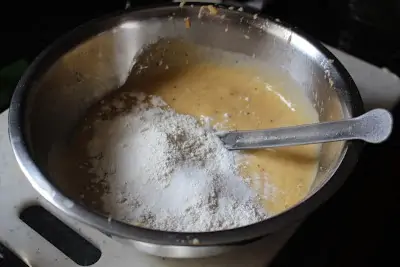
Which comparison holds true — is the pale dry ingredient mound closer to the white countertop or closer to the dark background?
the white countertop

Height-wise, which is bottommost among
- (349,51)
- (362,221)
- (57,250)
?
(362,221)

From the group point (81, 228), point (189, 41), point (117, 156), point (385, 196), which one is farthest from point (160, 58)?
point (385, 196)

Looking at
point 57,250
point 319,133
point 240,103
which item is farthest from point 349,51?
point 57,250

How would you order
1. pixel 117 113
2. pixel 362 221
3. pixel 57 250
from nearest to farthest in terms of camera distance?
pixel 57 250 < pixel 117 113 < pixel 362 221

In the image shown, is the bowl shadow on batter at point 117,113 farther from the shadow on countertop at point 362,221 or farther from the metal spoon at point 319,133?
the shadow on countertop at point 362,221

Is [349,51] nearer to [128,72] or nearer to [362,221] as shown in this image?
[362,221]

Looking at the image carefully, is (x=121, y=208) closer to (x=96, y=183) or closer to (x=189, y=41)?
(x=96, y=183)

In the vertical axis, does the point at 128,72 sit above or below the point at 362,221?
above
